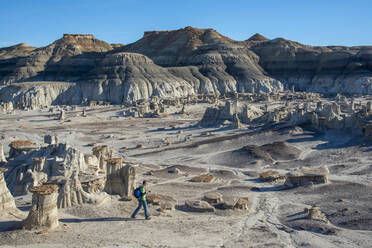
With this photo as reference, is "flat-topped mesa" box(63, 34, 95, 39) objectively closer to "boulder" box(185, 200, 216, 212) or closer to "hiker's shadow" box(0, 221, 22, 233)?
"boulder" box(185, 200, 216, 212)

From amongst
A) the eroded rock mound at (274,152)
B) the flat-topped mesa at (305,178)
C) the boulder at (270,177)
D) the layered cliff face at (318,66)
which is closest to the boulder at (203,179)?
the boulder at (270,177)

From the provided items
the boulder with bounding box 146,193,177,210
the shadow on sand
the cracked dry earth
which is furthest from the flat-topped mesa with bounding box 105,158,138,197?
the shadow on sand

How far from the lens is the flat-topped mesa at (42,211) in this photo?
14.4m

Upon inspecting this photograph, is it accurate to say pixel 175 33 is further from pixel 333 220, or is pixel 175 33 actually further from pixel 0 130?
pixel 333 220

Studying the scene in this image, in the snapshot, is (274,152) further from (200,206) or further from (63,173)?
(63,173)

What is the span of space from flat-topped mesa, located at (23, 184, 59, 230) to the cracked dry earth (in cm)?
38

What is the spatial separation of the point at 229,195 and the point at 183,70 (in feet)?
366

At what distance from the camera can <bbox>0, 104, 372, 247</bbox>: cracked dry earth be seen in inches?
579

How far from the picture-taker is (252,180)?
29.2 meters

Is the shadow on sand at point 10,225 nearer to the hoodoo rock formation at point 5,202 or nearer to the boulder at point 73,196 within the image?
the hoodoo rock formation at point 5,202

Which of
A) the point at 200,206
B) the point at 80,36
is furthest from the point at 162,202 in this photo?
the point at 80,36

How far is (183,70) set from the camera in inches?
5241

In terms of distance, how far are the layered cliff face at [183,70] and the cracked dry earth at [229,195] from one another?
63442mm

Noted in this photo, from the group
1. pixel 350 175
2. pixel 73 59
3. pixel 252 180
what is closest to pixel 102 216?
pixel 252 180
